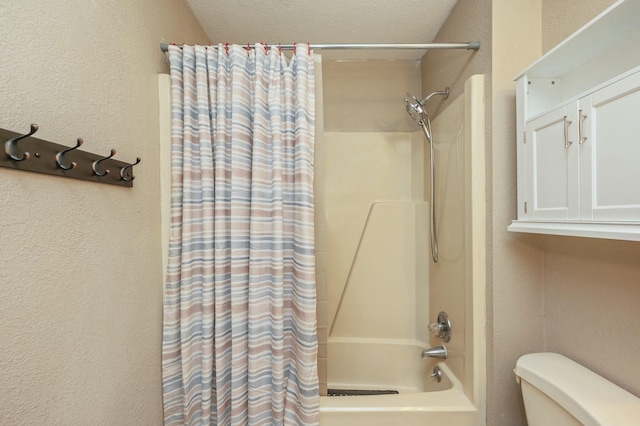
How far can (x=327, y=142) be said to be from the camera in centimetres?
217

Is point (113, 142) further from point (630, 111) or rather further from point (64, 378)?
point (630, 111)

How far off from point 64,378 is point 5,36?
2.64ft

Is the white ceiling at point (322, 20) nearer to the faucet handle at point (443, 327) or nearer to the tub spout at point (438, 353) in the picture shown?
the faucet handle at point (443, 327)

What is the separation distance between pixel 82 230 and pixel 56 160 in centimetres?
20

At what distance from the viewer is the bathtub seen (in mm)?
1207

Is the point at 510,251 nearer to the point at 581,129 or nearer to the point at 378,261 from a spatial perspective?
the point at 581,129

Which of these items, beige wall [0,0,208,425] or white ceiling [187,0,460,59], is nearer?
beige wall [0,0,208,425]

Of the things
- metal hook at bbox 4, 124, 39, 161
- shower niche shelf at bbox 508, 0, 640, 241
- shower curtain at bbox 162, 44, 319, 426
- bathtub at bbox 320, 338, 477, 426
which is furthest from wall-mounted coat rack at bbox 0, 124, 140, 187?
shower niche shelf at bbox 508, 0, 640, 241

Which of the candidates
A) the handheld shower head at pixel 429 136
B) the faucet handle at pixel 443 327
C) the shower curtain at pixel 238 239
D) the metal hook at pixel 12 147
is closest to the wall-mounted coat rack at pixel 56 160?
the metal hook at pixel 12 147

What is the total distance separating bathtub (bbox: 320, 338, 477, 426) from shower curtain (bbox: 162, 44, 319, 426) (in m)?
0.17

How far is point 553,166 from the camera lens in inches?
36.2

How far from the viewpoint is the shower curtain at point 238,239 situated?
116 centimetres

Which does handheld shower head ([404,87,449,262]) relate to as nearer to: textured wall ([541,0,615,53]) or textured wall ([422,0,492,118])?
textured wall ([422,0,492,118])

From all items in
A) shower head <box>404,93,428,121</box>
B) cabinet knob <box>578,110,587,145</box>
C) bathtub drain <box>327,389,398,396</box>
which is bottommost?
bathtub drain <box>327,389,398,396</box>
